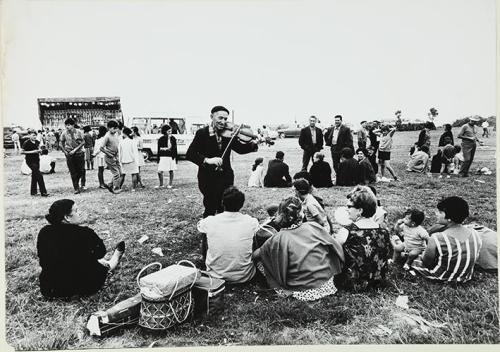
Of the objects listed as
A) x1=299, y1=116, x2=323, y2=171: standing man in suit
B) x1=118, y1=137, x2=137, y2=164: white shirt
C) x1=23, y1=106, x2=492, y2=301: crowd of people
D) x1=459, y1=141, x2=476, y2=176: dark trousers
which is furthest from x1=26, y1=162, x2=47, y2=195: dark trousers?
x1=459, y1=141, x2=476, y2=176: dark trousers

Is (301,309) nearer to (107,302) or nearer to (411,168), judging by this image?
(107,302)

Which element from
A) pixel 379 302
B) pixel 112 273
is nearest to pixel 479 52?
pixel 379 302

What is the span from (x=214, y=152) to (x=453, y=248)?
241 centimetres

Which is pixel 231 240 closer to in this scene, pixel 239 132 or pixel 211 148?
pixel 211 148

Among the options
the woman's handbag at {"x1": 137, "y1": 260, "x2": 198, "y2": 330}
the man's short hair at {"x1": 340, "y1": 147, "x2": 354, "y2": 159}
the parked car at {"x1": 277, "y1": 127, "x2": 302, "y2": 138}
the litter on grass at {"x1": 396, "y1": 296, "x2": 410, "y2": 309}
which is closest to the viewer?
the woman's handbag at {"x1": 137, "y1": 260, "x2": 198, "y2": 330}

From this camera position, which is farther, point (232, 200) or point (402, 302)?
point (232, 200)

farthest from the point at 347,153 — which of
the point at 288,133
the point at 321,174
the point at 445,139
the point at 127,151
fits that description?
the point at 288,133

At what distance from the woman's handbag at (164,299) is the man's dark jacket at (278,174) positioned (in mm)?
4514

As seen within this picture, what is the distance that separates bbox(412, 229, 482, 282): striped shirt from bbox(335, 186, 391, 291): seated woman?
0.49 meters

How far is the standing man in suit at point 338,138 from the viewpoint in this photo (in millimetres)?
7363

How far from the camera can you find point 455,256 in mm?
3041

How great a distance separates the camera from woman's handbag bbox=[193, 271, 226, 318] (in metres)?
2.75

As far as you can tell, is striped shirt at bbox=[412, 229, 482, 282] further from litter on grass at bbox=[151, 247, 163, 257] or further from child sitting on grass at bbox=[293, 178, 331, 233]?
litter on grass at bbox=[151, 247, 163, 257]

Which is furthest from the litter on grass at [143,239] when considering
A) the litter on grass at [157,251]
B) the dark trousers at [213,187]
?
the dark trousers at [213,187]
